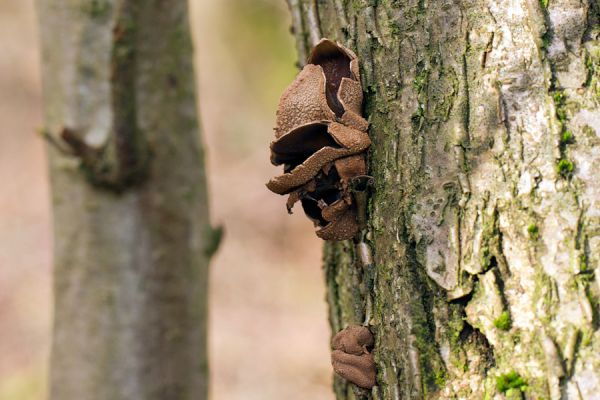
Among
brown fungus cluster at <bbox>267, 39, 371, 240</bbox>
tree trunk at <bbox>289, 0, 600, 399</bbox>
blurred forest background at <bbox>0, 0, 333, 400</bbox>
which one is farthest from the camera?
blurred forest background at <bbox>0, 0, 333, 400</bbox>

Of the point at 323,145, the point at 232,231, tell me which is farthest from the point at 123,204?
the point at 232,231

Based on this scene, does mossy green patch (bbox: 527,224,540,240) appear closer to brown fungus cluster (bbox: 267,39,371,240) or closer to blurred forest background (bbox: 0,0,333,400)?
brown fungus cluster (bbox: 267,39,371,240)

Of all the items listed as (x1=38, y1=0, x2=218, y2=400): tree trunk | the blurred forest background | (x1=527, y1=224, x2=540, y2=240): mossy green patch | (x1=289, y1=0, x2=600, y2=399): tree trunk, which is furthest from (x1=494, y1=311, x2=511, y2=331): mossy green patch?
the blurred forest background

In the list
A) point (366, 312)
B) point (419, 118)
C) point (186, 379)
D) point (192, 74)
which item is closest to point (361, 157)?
point (419, 118)

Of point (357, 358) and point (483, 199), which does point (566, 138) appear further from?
point (357, 358)

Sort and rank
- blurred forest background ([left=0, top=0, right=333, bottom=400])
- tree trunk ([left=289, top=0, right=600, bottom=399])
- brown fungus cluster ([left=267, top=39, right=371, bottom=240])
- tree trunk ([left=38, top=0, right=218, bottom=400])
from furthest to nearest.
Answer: blurred forest background ([left=0, top=0, right=333, bottom=400]) → tree trunk ([left=38, top=0, right=218, bottom=400]) → brown fungus cluster ([left=267, top=39, right=371, bottom=240]) → tree trunk ([left=289, top=0, right=600, bottom=399])

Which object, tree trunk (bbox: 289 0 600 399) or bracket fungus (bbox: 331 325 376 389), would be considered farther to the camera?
bracket fungus (bbox: 331 325 376 389)
